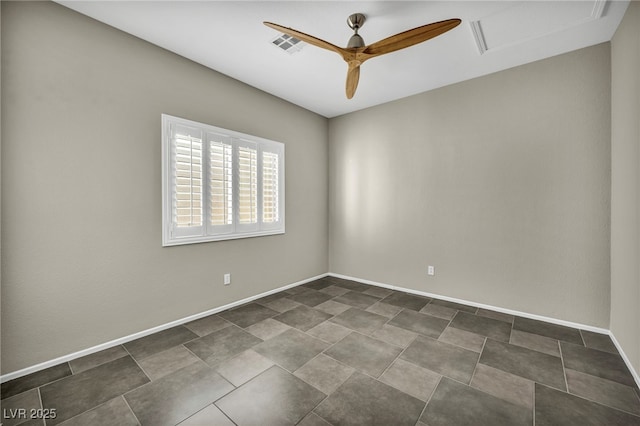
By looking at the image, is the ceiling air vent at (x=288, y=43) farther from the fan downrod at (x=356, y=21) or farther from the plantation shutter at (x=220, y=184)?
the plantation shutter at (x=220, y=184)

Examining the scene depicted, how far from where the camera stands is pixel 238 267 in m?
3.42

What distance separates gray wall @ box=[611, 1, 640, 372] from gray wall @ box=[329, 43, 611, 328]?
162 millimetres

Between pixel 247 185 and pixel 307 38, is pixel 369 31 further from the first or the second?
pixel 247 185

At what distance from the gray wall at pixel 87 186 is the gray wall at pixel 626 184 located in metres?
3.76

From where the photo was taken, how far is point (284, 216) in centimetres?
406

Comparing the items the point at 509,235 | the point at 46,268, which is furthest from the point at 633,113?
the point at 46,268

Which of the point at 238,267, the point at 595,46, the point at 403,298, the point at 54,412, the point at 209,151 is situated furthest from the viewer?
the point at 403,298

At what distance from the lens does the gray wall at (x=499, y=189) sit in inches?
106

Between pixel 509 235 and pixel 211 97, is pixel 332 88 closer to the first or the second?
pixel 211 97

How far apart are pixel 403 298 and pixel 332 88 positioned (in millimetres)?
3026

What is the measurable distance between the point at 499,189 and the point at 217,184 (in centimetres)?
333

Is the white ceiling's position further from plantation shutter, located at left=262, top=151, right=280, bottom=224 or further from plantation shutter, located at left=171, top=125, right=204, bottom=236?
plantation shutter, located at left=262, top=151, right=280, bottom=224

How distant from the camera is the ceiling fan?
1.84 m

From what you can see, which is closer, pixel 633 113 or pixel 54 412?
pixel 54 412
